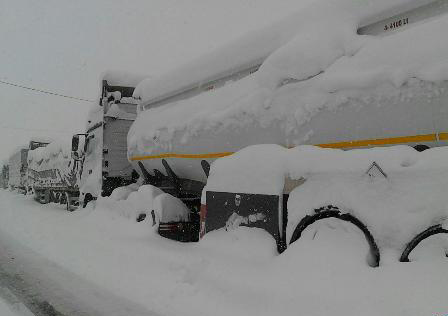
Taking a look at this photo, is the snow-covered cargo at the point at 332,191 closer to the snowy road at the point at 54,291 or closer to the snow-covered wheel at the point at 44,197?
the snowy road at the point at 54,291

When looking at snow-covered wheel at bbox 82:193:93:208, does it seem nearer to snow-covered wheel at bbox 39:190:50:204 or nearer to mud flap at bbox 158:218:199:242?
mud flap at bbox 158:218:199:242

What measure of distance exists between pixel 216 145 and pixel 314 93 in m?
1.64

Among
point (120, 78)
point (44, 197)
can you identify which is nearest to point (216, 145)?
point (120, 78)

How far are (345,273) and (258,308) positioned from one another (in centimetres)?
76

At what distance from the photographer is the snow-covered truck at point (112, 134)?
7.93m

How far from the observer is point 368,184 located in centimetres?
293

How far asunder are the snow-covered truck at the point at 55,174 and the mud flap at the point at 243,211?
7.07 metres

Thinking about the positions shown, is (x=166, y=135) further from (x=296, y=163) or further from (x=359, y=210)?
(x=359, y=210)

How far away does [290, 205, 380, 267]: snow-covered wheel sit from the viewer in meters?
2.87

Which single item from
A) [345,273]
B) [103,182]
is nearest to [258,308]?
[345,273]

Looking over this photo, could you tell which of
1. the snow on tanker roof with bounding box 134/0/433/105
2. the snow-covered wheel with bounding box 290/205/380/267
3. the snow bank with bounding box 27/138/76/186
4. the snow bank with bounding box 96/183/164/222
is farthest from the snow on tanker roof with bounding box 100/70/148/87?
the snow-covered wheel with bounding box 290/205/380/267

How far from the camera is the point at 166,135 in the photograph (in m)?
5.84

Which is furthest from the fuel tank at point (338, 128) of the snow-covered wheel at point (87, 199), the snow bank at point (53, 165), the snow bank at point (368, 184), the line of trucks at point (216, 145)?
the snow bank at point (53, 165)

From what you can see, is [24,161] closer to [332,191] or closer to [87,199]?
[87,199]
